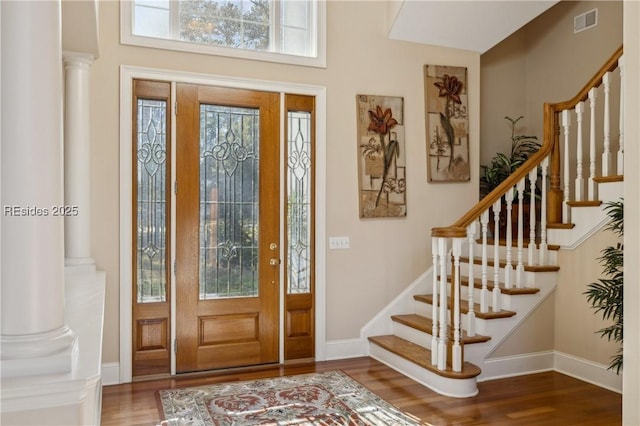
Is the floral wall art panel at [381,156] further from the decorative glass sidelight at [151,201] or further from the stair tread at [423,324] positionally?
the decorative glass sidelight at [151,201]

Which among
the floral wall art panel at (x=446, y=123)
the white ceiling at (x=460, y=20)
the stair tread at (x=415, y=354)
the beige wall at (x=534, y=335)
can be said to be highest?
the white ceiling at (x=460, y=20)

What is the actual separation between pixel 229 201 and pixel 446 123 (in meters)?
2.28

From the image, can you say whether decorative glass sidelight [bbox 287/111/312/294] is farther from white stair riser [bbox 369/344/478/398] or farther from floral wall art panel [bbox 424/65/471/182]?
floral wall art panel [bbox 424/65/471/182]

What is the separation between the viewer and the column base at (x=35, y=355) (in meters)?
1.46

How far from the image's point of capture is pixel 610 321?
373 centimetres

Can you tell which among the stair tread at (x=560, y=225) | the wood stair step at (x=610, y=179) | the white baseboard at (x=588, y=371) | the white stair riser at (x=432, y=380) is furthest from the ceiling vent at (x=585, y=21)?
the white stair riser at (x=432, y=380)

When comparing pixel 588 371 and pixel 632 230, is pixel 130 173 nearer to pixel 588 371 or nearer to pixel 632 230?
pixel 632 230

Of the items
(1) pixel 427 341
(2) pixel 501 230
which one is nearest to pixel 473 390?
(1) pixel 427 341

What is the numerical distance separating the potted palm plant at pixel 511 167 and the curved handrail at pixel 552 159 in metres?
0.50

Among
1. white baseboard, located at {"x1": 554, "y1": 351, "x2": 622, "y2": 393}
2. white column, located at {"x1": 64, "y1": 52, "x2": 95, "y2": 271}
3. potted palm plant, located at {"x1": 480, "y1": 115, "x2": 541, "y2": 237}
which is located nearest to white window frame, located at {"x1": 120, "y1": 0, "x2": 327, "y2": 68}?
white column, located at {"x1": 64, "y1": 52, "x2": 95, "y2": 271}

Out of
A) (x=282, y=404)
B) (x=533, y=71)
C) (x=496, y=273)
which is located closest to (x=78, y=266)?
(x=282, y=404)

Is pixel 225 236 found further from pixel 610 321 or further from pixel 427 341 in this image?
pixel 610 321

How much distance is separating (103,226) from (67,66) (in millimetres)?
1196

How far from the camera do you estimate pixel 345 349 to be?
4.52 metres
